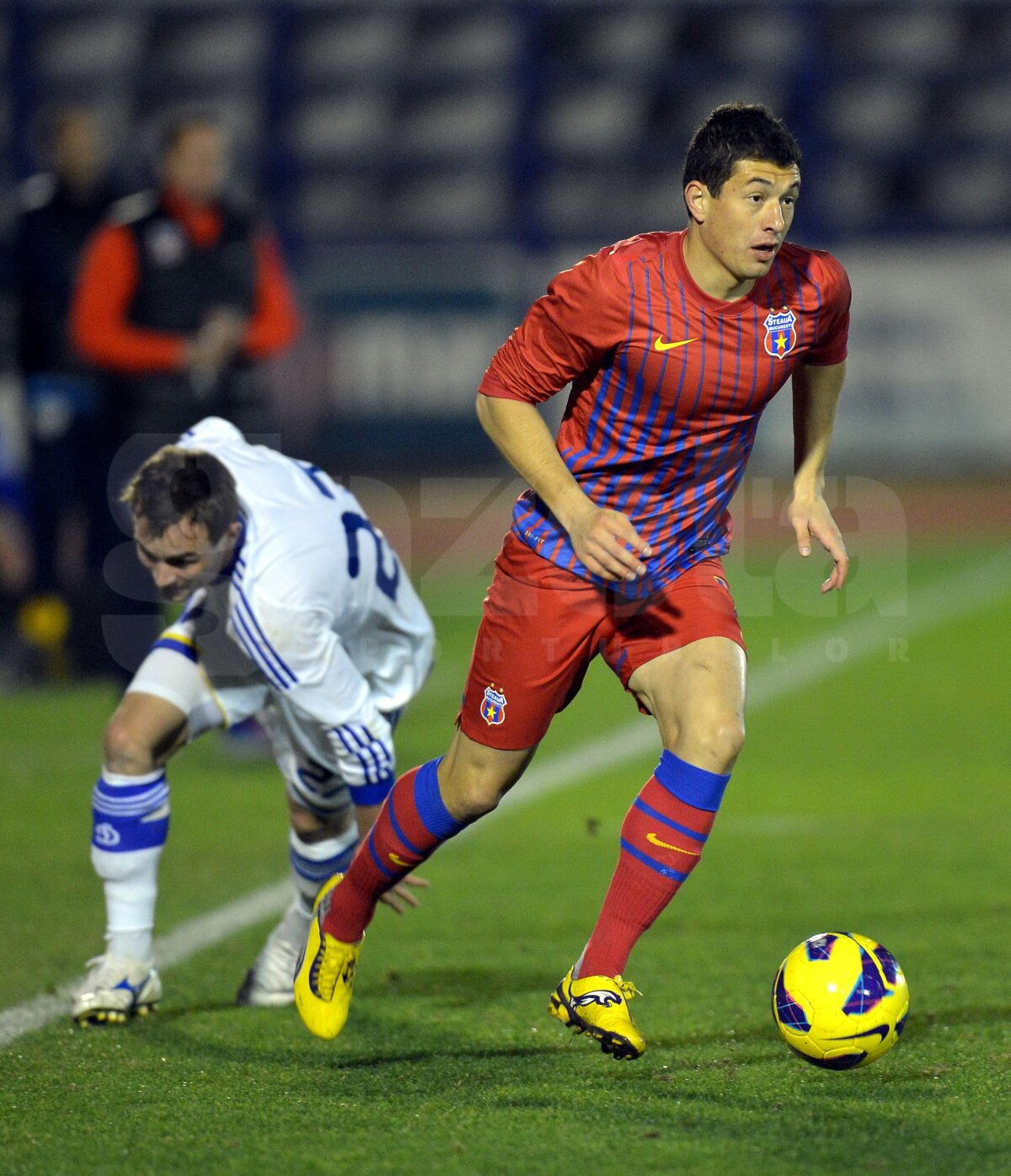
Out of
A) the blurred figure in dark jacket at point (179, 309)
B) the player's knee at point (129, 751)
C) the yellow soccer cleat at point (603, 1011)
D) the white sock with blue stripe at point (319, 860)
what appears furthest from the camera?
the blurred figure in dark jacket at point (179, 309)

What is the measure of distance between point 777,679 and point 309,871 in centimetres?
570

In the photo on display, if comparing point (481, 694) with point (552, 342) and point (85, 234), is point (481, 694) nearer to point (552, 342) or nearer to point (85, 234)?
point (552, 342)

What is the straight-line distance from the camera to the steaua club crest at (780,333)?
3.88 metres

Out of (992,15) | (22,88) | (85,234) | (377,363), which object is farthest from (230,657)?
(992,15)

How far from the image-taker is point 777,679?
397 inches

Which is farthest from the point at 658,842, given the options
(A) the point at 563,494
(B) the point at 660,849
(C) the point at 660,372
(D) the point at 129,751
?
(D) the point at 129,751

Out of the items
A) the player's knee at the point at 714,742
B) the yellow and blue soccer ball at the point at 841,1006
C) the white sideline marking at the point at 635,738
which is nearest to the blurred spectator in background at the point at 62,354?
the white sideline marking at the point at 635,738

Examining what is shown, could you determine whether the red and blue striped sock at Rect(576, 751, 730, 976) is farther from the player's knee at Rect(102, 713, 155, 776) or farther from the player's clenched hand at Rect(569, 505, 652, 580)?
the player's knee at Rect(102, 713, 155, 776)

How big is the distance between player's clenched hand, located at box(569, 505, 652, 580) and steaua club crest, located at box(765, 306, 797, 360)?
50 centimetres

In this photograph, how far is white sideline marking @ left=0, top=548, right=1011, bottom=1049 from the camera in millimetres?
4656

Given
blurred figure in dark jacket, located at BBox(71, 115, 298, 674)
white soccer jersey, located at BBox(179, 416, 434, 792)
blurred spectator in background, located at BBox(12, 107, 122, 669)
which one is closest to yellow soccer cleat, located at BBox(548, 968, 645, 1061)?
white soccer jersey, located at BBox(179, 416, 434, 792)

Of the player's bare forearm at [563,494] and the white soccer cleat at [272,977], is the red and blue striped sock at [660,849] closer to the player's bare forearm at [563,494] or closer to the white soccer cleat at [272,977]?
the player's bare forearm at [563,494]

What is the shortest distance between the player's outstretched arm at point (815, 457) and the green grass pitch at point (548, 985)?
1.06m

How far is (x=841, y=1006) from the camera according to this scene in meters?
3.69
